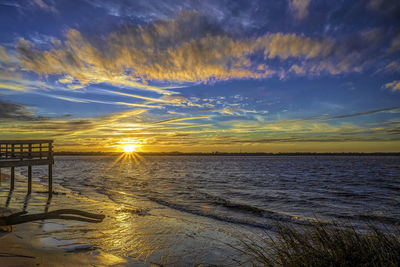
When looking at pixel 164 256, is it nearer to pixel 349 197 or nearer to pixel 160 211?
pixel 160 211

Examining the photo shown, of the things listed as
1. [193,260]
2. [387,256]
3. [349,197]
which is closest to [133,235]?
[193,260]

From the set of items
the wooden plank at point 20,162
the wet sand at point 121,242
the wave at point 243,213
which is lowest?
the wave at point 243,213

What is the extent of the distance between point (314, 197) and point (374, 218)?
6.53 m

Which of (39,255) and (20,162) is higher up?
(20,162)

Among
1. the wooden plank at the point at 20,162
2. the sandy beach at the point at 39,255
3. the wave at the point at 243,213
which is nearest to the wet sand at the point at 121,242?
the sandy beach at the point at 39,255

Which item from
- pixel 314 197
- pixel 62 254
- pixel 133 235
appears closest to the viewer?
pixel 62 254

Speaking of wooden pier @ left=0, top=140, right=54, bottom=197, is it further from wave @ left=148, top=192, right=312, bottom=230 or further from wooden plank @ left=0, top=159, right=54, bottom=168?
wave @ left=148, top=192, right=312, bottom=230

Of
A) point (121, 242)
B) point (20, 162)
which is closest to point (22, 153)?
point (20, 162)

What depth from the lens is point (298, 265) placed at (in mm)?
3725

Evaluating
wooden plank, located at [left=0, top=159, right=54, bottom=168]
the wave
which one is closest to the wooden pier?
wooden plank, located at [left=0, top=159, right=54, bottom=168]

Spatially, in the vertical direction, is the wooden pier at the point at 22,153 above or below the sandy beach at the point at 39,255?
above

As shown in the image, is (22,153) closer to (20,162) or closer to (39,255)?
(20,162)

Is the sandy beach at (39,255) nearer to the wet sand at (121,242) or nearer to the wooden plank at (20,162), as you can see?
the wet sand at (121,242)

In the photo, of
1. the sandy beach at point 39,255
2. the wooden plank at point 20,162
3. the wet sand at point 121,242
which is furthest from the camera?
the wooden plank at point 20,162
